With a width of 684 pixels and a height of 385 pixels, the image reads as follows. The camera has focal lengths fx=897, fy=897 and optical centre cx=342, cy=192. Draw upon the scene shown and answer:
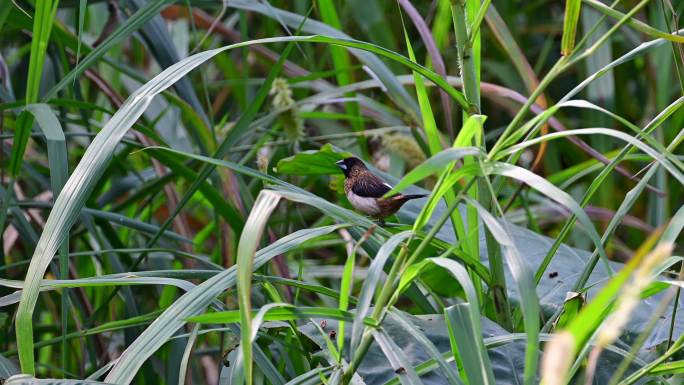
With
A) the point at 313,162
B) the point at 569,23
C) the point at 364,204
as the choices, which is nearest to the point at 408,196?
the point at 364,204

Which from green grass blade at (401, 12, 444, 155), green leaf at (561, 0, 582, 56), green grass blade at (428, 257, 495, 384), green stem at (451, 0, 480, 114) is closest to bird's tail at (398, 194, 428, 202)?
green grass blade at (401, 12, 444, 155)

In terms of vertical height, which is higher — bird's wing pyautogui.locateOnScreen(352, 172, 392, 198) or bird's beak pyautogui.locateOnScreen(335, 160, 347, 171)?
bird's beak pyautogui.locateOnScreen(335, 160, 347, 171)

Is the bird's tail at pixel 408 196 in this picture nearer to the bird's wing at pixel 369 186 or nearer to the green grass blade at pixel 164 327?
the bird's wing at pixel 369 186

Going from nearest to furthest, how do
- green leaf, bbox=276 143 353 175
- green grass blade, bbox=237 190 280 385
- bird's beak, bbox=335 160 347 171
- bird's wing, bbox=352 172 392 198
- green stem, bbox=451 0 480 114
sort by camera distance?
green grass blade, bbox=237 190 280 385 < green stem, bbox=451 0 480 114 < green leaf, bbox=276 143 353 175 < bird's beak, bbox=335 160 347 171 < bird's wing, bbox=352 172 392 198

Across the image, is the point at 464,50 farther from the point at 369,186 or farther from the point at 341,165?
the point at 369,186

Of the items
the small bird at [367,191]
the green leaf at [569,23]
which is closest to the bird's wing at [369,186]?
the small bird at [367,191]

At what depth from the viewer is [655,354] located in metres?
1.42

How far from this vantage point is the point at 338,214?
1.09 m

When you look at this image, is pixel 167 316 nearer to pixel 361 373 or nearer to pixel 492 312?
pixel 361 373

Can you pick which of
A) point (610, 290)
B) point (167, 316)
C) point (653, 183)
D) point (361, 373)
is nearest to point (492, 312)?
point (361, 373)

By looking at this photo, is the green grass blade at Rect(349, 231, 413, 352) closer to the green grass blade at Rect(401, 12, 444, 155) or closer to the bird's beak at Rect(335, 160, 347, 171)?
the green grass blade at Rect(401, 12, 444, 155)

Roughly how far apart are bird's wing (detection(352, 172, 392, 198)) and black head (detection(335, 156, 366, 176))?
0.02m

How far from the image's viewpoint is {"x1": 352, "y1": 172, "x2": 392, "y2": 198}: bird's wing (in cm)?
191

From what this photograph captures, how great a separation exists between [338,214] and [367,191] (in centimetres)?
83
